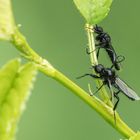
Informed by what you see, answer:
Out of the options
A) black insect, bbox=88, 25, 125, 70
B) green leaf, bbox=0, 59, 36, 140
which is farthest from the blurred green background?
green leaf, bbox=0, 59, 36, 140

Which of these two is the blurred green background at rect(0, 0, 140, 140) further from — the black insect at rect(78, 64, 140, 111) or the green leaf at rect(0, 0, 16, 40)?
the green leaf at rect(0, 0, 16, 40)

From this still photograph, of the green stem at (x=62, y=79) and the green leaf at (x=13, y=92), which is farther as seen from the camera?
the green stem at (x=62, y=79)

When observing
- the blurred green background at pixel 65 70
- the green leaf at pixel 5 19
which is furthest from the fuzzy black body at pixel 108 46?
the blurred green background at pixel 65 70

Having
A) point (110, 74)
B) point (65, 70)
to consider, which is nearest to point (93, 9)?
point (110, 74)

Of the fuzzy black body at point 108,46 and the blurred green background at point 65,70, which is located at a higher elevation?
the fuzzy black body at point 108,46

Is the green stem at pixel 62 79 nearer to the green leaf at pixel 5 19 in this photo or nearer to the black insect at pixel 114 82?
the green leaf at pixel 5 19

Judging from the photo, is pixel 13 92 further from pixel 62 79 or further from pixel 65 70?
pixel 65 70
